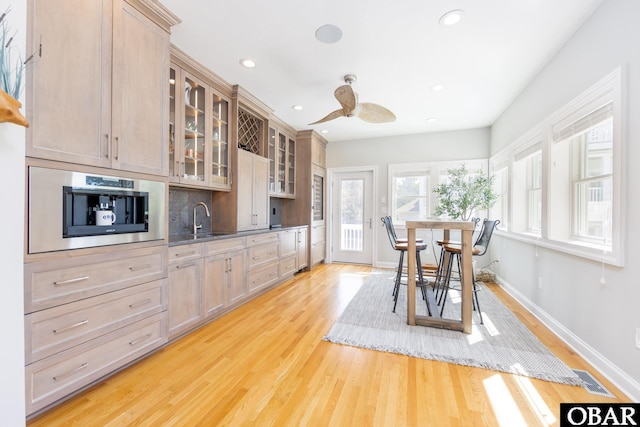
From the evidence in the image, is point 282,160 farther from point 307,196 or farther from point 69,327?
point 69,327

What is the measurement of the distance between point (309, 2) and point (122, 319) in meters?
2.66

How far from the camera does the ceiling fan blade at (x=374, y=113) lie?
3043 mm

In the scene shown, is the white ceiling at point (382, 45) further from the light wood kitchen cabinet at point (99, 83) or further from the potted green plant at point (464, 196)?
the potted green plant at point (464, 196)

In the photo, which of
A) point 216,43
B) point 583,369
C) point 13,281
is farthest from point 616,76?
point 13,281

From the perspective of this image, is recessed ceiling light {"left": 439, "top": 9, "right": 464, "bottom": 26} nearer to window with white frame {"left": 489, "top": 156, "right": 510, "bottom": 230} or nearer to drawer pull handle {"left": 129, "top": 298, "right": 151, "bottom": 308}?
window with white frame {"left": 489, "top": 156, "right": 510, "bottom": 230}

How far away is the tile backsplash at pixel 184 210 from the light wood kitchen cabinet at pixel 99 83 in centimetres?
104

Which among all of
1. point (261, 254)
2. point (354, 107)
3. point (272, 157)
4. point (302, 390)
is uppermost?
point (354, 107)

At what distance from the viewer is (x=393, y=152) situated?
17.9ft

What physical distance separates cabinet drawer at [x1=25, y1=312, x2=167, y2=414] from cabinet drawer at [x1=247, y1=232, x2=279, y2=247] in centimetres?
136

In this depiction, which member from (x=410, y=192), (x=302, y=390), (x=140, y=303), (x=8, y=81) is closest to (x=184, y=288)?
(x=140, y=303)

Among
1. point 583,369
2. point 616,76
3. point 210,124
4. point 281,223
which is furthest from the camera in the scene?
point 281,223

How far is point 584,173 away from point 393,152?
3.36 metres

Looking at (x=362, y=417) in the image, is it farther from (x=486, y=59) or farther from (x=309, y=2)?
(x=486, y=59)

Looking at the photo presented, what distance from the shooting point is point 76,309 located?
1.58 m
